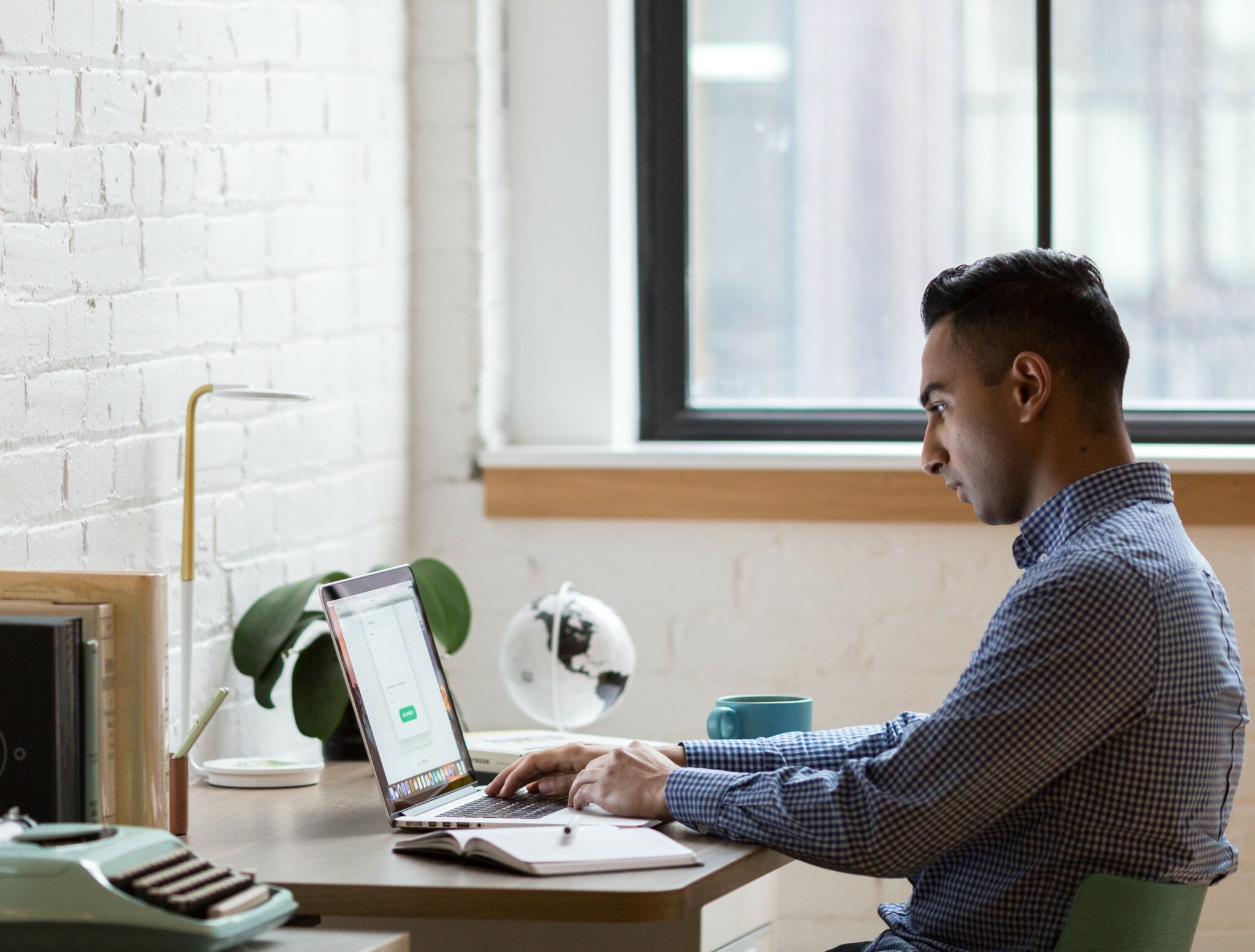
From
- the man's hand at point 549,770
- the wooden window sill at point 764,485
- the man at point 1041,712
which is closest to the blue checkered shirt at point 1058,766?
the man at point 1041,712

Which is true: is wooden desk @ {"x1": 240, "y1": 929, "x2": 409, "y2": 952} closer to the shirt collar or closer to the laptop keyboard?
the laptop keyboard

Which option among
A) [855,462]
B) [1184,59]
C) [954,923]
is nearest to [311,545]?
[855,462]

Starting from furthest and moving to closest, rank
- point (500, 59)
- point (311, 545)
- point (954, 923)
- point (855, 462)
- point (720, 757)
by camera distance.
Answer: point (500, 59), point (855, 462), point (311, 545), point (720, 757), point (954, 923)

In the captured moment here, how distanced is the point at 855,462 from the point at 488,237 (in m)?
0.74

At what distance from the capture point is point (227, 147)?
7.06 feet

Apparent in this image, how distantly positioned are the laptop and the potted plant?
5.8 inches

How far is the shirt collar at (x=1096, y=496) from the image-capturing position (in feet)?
5.23

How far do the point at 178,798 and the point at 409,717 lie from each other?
0.83ft

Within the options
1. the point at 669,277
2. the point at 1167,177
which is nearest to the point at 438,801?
the point at 669,277

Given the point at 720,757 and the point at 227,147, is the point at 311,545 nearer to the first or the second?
the point at 227,147

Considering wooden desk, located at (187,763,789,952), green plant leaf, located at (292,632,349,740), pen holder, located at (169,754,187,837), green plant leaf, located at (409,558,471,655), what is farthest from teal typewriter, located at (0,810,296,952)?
green plant leaf, located at (409,558,471,655)

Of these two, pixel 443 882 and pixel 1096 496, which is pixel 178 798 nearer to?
pixel 443 882

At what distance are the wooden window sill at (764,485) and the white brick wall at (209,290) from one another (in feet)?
0.80

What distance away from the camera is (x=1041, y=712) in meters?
1.42
